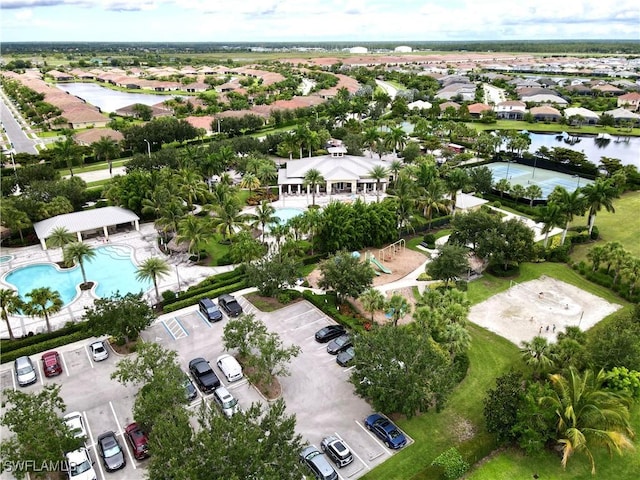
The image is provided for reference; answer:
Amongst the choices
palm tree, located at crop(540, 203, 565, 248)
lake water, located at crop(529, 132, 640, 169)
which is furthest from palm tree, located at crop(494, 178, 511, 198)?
lake water, located at crop(529, 132, 640, 169)

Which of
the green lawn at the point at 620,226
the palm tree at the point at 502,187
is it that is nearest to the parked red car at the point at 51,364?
the green lawn at the point at 620,226

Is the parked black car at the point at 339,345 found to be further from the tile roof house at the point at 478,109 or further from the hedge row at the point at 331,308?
the tile roof house at the point at 478,109

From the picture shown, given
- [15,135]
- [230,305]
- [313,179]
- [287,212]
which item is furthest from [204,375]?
[15,135]

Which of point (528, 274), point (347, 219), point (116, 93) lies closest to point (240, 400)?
point (347, 219)

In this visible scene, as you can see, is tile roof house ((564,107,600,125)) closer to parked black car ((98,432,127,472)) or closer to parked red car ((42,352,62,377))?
parked red car ((42,352,62,377))

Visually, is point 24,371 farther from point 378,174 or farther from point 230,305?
point 378,174

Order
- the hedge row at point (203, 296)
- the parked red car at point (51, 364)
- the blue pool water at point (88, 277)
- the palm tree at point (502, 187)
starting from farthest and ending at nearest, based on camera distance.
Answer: the palm tree at point (502, 187)
the blue pool water at point (88, 277)
the hedge row at point (203, 296)
the parked red car at point (51, 364)
